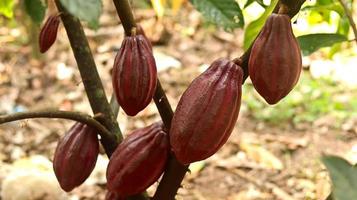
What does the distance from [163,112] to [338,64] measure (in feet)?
6.98

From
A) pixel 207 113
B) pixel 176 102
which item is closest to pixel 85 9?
pixel 207 113

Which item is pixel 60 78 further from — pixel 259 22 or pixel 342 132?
pixel 259 22

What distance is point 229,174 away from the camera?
2273 mm

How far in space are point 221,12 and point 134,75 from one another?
7.0 inches

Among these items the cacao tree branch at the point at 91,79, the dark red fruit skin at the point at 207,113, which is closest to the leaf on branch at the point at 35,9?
the cacao tree branch at the point at 91,79

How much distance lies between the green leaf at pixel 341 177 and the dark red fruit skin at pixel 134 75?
1.27 ft

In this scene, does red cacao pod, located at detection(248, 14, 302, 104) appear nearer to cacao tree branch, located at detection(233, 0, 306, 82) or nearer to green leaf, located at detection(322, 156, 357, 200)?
cacao tree branch, located at detection(233, 0, 306, 82)

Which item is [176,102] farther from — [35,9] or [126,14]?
[126,14]

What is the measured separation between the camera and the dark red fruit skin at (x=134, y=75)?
85 centimetres

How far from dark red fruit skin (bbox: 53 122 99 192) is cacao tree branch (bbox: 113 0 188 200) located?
12 centimetres

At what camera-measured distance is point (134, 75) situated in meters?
0.85

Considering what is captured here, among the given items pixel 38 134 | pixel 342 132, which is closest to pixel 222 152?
pixel 342 132

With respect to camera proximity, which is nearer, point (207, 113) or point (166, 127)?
point (207, 113)

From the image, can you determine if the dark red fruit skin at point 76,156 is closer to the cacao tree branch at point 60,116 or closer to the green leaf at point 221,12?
the cacao tree branch at point 60,116
